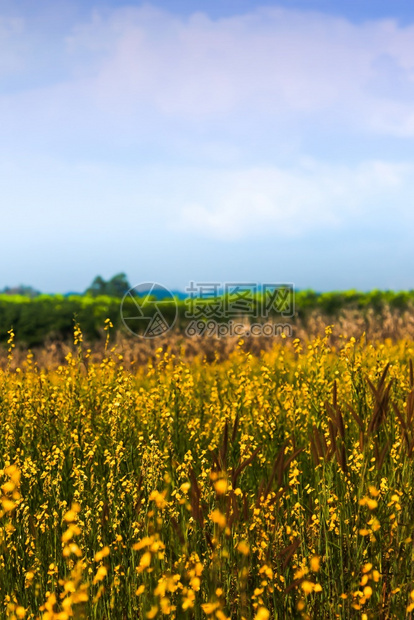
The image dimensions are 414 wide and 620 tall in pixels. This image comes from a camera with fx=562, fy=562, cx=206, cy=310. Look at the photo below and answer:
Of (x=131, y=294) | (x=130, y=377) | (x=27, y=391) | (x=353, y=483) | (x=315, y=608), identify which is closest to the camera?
(x=315, y=608)

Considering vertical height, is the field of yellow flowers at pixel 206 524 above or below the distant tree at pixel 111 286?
below

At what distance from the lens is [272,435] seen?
432 centimetres

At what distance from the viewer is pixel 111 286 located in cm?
1664

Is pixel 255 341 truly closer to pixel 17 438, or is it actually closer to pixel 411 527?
pixel 17 438

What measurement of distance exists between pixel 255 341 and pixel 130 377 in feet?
23.7

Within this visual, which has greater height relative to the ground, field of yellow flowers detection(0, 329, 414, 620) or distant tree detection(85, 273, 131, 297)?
distant tree detection(85, 273, 131, 297)

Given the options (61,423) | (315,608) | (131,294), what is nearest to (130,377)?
(61,423)

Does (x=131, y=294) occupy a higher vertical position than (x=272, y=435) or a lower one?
higher

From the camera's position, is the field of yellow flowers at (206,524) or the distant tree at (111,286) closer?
the field of yellow flowers at (206,524)

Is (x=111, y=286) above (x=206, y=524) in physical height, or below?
above

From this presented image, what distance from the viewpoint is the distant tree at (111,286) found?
1630cm

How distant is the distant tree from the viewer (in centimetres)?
A: 1630

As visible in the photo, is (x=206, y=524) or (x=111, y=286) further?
(x=111, y=286)

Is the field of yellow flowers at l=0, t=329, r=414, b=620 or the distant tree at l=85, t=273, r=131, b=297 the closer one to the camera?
the field of yellow flowers at l=0, t=329, r=414, b=620
